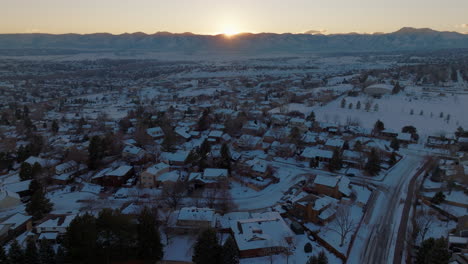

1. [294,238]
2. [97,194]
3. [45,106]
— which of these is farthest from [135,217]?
[45,106]

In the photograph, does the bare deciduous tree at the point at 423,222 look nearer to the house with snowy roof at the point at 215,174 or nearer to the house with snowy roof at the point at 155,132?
the house with snowy roof at the point at 215,174

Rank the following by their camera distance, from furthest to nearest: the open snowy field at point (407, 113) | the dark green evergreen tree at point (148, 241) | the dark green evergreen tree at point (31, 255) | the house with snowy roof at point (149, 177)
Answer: the open snowy field at point (407, 113)
the house with snowy roof at point (149, 177)
the dark green evergreen tree at point (148, 241)
the dark green evergreen tree at point (31, 255)

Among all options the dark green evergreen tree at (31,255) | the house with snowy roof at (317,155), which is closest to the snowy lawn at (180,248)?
the dark green evergreen tree at (31,255)

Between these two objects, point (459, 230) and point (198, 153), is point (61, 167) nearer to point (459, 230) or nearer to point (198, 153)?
point (198, 153)

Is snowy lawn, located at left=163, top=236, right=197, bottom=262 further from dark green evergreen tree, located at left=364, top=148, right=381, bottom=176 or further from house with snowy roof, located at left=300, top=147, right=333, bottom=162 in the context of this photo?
dark green evergreen tree, located at left=364, top=148, right=381, bottom=176

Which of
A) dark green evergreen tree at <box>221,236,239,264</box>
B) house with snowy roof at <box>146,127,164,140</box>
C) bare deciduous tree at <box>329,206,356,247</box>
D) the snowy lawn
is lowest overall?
the snowy lawn

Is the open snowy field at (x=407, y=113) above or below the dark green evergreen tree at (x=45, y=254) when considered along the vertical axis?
above

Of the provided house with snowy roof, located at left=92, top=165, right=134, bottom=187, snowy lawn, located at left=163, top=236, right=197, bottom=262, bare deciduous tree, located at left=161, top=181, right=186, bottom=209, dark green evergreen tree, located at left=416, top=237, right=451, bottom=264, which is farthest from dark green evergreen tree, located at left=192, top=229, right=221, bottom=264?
house with snowy roof, located at left=92, top=165, right=134, bottom=187

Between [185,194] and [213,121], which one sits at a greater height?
[213,121]

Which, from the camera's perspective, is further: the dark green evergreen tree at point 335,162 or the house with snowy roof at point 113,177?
the dark green evergreen tree at point 335,162
